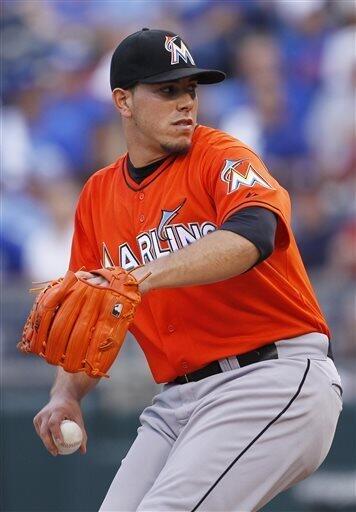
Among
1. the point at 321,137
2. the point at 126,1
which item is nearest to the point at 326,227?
the point at 321,137

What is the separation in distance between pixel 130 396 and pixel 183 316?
3.05 metres

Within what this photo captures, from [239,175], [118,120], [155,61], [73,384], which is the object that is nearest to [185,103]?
[155,61]

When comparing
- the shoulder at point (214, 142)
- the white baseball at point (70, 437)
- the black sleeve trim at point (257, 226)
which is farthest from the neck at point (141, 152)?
the white baseball at point (70, 437)

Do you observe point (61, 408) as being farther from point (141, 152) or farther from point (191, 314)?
point (141, 152)

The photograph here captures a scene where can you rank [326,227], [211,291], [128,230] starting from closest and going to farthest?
[211,291] → [128,230] → [326,227]

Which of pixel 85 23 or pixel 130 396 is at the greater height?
pixel 85 23

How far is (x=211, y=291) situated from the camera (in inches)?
122

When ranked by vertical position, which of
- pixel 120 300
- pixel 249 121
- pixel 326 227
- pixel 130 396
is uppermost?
pixel 120 300

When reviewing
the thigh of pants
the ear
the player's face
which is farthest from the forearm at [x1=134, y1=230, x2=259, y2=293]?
the ear

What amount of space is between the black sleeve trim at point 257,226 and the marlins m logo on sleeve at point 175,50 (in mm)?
638

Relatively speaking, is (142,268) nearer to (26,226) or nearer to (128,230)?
(128,230)

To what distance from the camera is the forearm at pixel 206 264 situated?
2.75 metres

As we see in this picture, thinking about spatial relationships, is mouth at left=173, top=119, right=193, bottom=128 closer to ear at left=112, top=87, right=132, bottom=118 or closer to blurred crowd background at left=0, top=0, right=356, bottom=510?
ear at left=112, top=87, right=132, bottom=118

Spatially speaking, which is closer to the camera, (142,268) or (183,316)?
(142,268)
